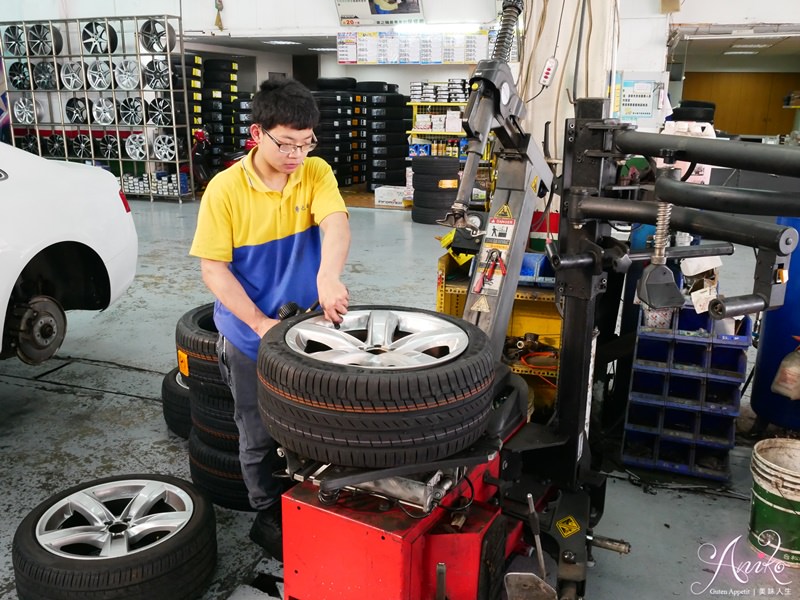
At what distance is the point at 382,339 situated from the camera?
1.86 m

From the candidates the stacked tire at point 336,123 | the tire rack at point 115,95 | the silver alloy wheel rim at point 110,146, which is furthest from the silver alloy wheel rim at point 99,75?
A: the stacked tire at point 336,123

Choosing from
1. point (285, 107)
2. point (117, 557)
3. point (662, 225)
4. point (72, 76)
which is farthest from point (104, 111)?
point (662, 225)

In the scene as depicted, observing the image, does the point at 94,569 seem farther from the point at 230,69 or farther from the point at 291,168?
the point at 230,69

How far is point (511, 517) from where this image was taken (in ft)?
6.86

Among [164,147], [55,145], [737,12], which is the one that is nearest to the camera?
[737,12]

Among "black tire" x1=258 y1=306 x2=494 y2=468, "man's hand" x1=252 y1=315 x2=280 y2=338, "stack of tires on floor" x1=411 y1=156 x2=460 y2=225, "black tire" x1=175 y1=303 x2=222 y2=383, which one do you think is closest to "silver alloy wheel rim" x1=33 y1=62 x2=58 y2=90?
"stack of tires on floor" x1=411 y1=156 x2=460 y2=225

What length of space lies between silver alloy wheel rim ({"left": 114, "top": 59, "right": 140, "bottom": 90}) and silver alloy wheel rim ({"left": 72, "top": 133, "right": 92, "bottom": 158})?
130 centimetres

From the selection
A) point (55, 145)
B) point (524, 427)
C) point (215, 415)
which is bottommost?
point (215, 415)

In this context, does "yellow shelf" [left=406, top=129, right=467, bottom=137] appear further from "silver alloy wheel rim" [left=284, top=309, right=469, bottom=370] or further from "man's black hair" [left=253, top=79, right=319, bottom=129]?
"silver alloy wheel rim" [left=284, top=309, right=469, bottom=370]

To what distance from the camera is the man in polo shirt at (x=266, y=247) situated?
6.49 ft

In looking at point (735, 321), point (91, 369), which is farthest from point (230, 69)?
point (735, 321)

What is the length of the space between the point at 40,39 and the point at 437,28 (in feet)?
21.2

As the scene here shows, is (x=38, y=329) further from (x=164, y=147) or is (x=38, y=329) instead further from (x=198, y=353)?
(x=164, y=147)

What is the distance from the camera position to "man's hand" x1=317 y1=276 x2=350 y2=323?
1875 mm
